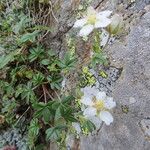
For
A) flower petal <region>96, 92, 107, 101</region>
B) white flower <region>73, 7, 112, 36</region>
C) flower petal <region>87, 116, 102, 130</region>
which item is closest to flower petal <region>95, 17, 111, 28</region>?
white flower <region>73, 7, 112, 36</region>

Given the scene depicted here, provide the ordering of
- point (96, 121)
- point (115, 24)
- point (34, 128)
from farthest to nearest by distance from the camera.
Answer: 1. point (34, 128)
2. point (96, 121)
3. point (115, 24)

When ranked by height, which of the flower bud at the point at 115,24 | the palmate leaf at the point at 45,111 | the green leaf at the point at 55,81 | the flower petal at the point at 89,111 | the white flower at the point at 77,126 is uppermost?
the flower bud at the point at 115,24

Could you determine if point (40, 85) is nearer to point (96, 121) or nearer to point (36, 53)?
point (36, 53)

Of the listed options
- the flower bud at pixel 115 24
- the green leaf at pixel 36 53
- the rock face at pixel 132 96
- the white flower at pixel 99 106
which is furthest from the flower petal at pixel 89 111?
the green leaf at pixel 36 53

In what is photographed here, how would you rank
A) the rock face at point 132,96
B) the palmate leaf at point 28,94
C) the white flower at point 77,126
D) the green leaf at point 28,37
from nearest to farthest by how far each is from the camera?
the rock face at point 132,96
the white flower at point 77,126
the palmate leaf at point 28,94
the green leaf at point 28,37

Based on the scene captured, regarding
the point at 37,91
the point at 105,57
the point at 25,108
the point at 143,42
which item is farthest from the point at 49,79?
the point at 143,42

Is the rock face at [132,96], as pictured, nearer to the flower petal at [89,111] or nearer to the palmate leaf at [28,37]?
the flower petal at [89,111]

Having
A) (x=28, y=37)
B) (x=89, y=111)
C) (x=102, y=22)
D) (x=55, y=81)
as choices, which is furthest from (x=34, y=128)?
(x=102, y=22)
